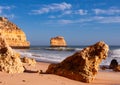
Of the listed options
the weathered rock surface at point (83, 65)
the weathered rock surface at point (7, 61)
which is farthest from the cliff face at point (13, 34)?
the weathered rock surface at point (7, 61)

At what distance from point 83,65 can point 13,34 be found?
407ft

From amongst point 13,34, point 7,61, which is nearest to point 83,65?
point 7,61

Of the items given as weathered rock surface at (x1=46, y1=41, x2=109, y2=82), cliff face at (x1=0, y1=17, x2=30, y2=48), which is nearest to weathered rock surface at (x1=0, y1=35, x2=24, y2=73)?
weathered rock surface at (x1=46, y1=41, x2=109, y2=82)

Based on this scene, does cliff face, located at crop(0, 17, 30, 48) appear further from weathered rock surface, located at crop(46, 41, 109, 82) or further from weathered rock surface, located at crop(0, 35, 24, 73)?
weathered rock surface, located at crop(0, 35, 24, 73)

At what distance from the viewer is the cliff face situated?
131 metres

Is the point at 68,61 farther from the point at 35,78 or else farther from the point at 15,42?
the point at 15,42

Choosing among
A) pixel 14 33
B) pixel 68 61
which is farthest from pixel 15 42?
pixel 68 61

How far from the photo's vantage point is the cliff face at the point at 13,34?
13143 centimetres

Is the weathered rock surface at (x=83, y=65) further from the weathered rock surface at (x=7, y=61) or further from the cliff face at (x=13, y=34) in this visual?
the cliff face at (x=13, y=34)

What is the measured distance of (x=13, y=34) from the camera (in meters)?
134

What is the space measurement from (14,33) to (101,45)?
12392 cm

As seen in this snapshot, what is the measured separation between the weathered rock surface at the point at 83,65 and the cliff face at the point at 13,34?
120m

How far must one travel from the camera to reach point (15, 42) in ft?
446

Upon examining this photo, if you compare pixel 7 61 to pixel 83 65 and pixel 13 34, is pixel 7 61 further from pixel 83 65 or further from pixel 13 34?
pixel 13 34
